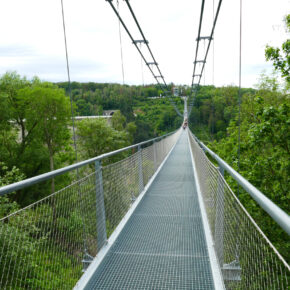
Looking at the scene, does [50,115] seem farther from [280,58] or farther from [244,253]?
[244,253]

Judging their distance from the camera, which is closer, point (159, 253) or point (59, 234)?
point (59, 234)

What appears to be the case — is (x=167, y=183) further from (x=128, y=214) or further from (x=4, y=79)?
(x=4, y=79)

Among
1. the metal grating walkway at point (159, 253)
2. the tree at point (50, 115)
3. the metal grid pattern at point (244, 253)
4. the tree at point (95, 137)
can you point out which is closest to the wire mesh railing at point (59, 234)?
the metal grating walkway at point (159, 253)

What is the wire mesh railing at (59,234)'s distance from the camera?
1288 millimetres

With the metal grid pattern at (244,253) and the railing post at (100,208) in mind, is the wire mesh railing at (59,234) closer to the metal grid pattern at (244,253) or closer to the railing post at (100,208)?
the railing post at (100,208)

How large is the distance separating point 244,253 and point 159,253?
1.07m

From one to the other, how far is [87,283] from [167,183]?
3291mm

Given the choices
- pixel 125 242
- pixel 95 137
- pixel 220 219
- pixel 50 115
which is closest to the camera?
pixel 220 219

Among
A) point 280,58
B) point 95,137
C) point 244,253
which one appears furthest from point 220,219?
point 95,137

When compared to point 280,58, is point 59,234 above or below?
below

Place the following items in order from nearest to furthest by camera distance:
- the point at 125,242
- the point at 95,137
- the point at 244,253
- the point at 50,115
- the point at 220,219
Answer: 1. the point at 244,253
2. the point at 220,219
3. the point at 125,242
4. the point at 50,115
5. the point at 95,137

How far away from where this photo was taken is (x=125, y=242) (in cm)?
245

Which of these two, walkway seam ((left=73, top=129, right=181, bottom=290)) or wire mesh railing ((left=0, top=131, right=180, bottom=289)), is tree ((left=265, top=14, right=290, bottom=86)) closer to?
walkway seam ((left=73, top=129, right=181, bottom=290))

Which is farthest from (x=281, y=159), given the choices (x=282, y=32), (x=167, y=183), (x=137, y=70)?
(x=137, y=70)
